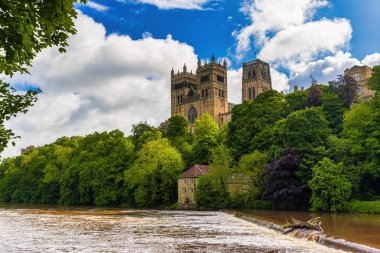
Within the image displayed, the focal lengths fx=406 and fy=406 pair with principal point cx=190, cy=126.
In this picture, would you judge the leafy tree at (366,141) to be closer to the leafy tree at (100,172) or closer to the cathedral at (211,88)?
the leafy tree at (100,172)

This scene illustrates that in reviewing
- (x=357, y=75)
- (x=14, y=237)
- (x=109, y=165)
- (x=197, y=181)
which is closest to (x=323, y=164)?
(x=197, y=181)

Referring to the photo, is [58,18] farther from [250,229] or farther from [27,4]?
[250,229]

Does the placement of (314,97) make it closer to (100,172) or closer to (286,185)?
(286,185)

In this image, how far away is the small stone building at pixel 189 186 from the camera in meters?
60.6

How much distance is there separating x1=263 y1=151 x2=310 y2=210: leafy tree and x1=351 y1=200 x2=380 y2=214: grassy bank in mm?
5629

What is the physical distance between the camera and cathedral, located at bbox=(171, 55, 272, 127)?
160 m

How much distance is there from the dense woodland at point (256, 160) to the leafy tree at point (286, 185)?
4.7 inches

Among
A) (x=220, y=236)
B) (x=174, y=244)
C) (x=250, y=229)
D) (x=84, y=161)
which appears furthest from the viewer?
(x=84, y=161)

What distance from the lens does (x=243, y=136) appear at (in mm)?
61562

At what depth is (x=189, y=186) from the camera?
201 feet

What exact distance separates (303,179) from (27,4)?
4220 centimetres

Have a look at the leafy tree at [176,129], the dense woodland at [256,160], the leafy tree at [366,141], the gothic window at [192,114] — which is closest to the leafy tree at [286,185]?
the dense woodland at [256,160]

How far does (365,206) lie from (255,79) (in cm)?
13271

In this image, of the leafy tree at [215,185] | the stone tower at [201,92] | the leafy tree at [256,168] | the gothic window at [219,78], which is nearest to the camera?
the leafy tree at [256,168]
